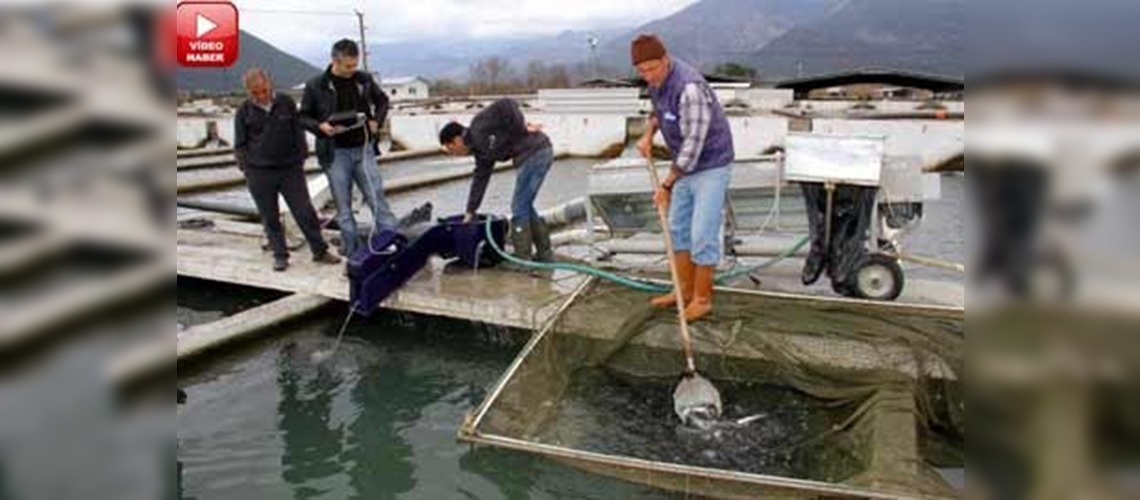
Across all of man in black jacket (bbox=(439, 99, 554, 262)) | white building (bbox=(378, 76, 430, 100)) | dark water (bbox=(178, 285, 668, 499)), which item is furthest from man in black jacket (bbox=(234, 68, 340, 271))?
white building (bbox=(378, 76, 430, 100))

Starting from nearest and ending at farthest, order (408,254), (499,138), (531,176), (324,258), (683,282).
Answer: (683,282) < (499,138) < (531,176) < (408,254) < (324,258)

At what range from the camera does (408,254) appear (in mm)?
6500

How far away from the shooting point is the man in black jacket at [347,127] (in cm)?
634

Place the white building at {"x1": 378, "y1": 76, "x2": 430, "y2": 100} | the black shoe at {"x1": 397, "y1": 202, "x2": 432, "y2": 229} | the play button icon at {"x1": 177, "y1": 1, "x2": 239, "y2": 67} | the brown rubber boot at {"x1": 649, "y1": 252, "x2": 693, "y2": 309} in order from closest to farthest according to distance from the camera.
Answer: the play button icon at {"x1": 177, "y1": 1, "x2": 239, "y2": 67}
the brown rubber boot at {"x1": 649, "y1": 252, "x2": 693, "y2": 309}
the black shoe at {"x1": 397, "y1": 202, "x2": 432, "y2": 229}
the white building at {"x1": 378, "y1": 76, "x2": 430, "y2": 100}

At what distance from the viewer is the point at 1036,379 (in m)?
0.67

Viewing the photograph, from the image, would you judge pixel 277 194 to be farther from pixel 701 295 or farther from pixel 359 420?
pixel 701 295

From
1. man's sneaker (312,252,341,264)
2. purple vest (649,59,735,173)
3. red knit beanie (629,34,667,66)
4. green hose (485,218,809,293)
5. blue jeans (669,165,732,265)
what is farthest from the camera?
man's sneaker (312,252,341,264)

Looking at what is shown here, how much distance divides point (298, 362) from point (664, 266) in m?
2.87

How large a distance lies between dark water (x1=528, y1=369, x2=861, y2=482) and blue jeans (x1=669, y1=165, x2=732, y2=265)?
85cm

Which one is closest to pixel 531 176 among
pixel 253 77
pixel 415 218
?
pixel 415 218

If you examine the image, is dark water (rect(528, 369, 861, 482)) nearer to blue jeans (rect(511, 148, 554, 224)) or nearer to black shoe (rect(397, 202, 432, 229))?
blue jeans (rect(511, 148, 554, 224))

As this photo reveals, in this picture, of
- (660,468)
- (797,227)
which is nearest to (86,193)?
(660,468)

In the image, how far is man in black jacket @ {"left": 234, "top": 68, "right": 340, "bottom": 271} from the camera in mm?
6344

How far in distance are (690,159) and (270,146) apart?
3.31 meters
